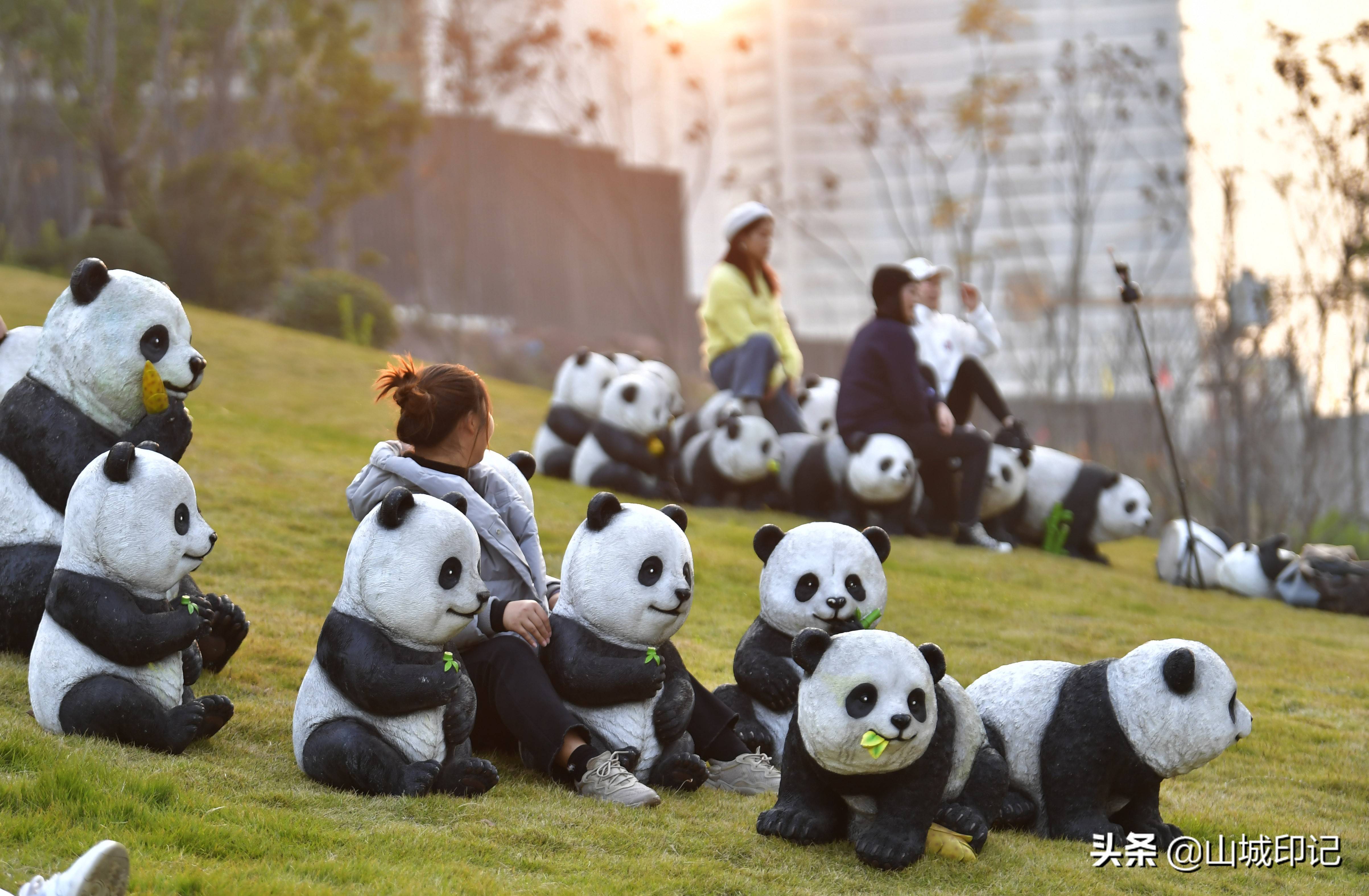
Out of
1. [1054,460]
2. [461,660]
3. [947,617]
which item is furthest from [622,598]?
[1054,460]

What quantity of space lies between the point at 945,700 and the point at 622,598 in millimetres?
920

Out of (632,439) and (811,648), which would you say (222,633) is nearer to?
(811,648)

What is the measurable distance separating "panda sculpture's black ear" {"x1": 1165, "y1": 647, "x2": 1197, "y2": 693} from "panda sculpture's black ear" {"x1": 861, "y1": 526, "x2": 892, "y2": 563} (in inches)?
34.7

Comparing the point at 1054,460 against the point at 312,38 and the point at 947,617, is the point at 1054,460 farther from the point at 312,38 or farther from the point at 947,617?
the point at 312,38

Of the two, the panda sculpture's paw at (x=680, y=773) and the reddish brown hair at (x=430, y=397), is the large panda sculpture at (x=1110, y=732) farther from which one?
the reddish brown hair at (x=430, y=397)

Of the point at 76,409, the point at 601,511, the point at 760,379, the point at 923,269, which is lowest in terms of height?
the point at 601,511

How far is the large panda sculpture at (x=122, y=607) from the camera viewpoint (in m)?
Answer: 3.50

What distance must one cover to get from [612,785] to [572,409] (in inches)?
209

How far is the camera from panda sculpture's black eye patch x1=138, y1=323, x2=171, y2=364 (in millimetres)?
4078

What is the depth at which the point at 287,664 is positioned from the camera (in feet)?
15.5

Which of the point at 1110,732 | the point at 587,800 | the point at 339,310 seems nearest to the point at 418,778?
the point at 587,800

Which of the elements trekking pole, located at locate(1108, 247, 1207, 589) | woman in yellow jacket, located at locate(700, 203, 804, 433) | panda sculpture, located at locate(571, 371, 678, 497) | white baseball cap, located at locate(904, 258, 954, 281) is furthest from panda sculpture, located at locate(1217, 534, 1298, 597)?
panda sculpture, located at locate(571, 371, 678, 497)

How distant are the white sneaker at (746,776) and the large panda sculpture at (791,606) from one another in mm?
102

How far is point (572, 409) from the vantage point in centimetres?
880
